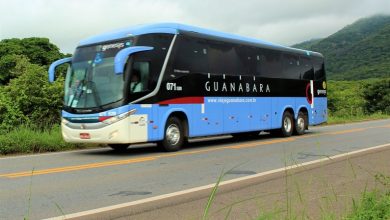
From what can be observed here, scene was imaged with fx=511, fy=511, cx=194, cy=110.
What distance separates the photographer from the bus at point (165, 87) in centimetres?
1280

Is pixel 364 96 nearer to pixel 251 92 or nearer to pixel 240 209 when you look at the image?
pixel 251 92

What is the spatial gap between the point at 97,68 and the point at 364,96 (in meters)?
55.3

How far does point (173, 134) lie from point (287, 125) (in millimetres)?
7382

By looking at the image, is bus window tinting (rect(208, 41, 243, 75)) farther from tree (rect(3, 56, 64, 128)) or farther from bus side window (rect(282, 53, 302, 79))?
tree (rect(3, 56, 64, 128))

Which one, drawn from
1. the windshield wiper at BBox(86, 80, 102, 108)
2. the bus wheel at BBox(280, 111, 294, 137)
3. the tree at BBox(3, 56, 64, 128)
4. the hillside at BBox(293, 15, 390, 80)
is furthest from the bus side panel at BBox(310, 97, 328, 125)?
the hillside at BBox(293, 15, 390, 80)

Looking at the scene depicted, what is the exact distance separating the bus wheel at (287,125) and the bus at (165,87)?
1.03 meters

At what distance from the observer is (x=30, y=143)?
14172mm

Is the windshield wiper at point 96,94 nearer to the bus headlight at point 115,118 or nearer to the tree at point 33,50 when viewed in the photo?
the bus headlight at point 115,118

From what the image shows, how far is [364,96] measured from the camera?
208 feet

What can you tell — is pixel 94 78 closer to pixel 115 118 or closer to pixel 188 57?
pixel 115 118

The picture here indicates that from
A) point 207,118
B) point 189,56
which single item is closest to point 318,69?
point 207,118

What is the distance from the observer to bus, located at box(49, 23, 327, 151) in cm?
1280

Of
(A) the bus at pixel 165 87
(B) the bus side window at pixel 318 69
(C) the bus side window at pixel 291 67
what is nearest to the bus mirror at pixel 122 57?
(A) the bus at pixel 165 87

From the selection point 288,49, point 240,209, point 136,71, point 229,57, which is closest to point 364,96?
point 288,49
